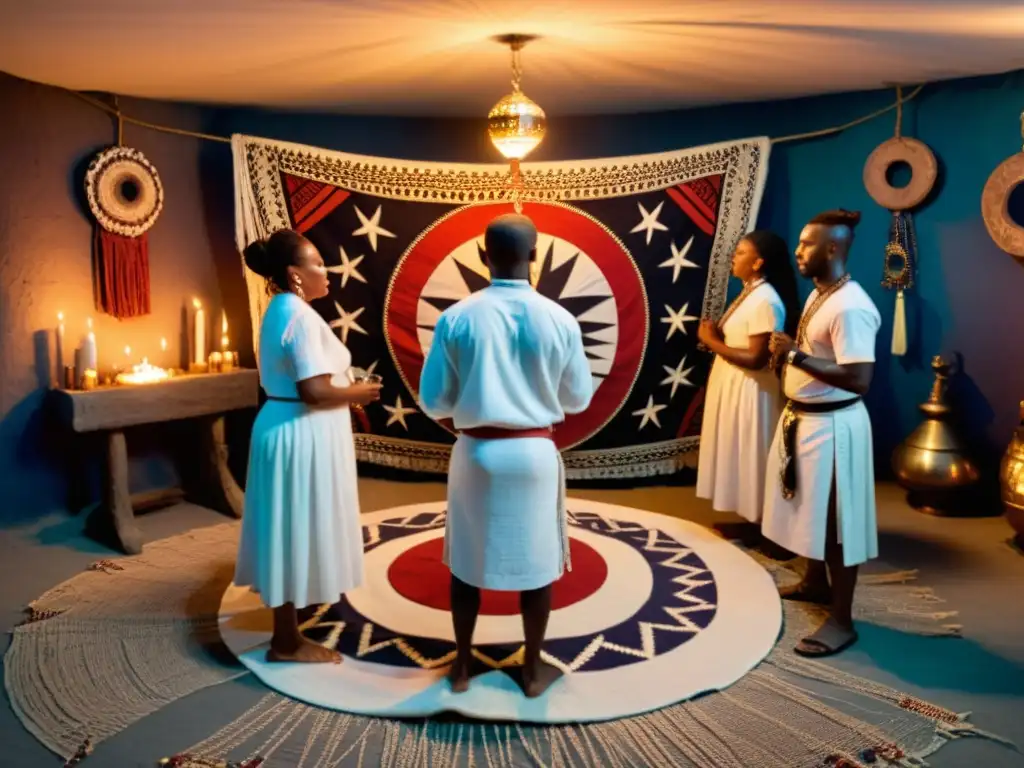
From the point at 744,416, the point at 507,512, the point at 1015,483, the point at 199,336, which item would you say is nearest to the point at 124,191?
the point at 199,336

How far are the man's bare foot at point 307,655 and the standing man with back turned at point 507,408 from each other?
0.62 meters

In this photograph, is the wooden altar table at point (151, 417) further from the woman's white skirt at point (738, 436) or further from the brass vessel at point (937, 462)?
the brass vessel at point (937, 462)

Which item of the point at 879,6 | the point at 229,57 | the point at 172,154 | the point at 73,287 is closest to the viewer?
the point at 879,6

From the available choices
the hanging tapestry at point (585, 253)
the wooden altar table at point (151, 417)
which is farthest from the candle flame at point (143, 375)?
the hanging tapestry at point (585, 253)

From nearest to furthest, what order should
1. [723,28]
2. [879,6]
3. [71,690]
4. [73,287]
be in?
[71,690] → [879,6] → [723,28] → [73,287]

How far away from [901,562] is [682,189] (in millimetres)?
2291

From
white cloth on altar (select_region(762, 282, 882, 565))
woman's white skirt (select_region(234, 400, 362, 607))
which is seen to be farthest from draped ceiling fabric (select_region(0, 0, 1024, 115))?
woman's white skirt (select_region(234, 400, 362, 607))

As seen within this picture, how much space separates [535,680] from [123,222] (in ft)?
10.7

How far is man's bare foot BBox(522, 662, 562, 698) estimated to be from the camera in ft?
7.99

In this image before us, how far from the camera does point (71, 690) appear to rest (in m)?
2.48

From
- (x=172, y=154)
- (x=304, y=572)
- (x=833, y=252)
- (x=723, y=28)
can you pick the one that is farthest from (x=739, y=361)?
(x=172, y=154)

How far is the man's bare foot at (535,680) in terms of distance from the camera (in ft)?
7.99

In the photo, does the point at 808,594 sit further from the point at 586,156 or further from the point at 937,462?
the point at 586,156

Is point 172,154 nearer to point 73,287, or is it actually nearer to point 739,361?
point 73,287
